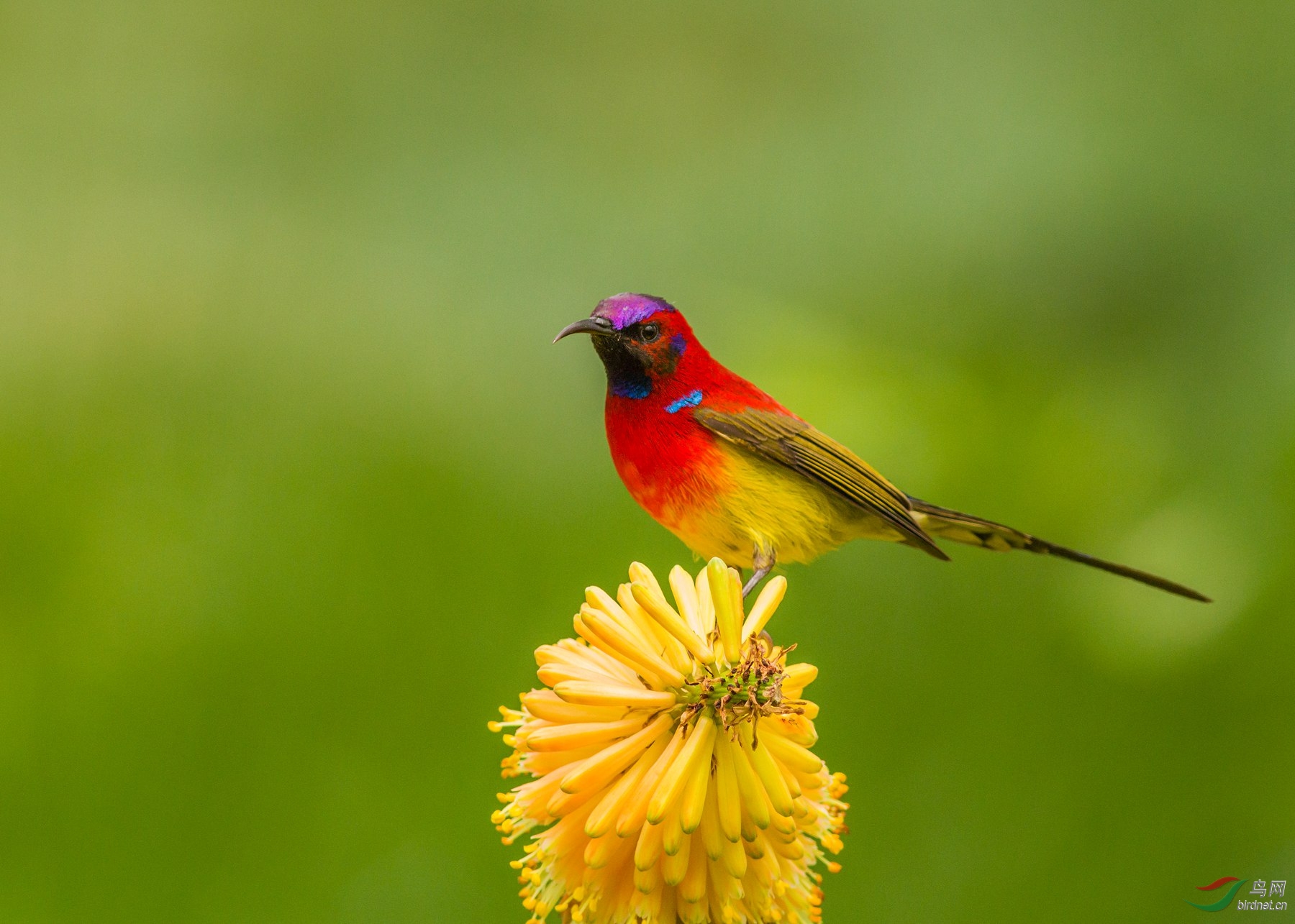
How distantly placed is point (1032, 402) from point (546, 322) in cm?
136

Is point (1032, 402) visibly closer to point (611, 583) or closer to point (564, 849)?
point (611, 583)

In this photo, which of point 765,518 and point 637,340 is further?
point 765,518

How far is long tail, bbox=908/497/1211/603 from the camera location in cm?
165

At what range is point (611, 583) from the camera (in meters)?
2.88

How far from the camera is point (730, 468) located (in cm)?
179
